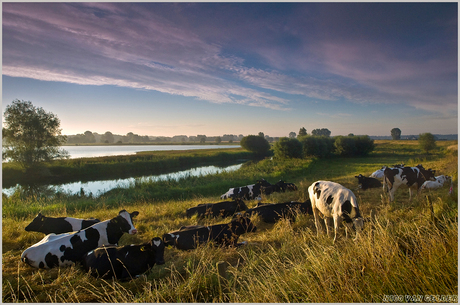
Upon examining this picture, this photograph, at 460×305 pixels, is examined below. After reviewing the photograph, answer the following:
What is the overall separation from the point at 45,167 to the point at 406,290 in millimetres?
33633

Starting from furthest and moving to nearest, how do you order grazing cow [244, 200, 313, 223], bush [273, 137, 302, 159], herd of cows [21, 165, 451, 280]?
bush [273, 137, 302, 159] < grazing cow [244, 200, 313, 223] < herd of cows [21, 165, 451, 280]

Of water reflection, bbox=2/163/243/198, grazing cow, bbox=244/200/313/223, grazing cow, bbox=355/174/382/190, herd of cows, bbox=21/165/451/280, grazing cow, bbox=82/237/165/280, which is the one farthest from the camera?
water reflection, bbox=2/163/243/198

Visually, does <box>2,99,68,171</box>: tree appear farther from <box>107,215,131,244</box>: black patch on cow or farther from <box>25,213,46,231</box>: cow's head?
<box>107,215,131,244</box>: black patch on cow

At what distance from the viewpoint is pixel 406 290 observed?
7.42 ft

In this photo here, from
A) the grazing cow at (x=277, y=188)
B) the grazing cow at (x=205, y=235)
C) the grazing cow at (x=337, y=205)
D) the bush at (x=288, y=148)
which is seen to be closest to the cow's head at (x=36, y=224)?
the grazing cow at (x=205, y=235)

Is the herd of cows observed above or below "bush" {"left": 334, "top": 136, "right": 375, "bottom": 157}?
below

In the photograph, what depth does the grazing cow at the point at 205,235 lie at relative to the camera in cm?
476

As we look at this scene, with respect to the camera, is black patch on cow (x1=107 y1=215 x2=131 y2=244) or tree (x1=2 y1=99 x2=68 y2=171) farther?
tree (x1=2 y1=99 x2=68 y2=171)

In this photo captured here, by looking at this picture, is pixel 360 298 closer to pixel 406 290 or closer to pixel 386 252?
pixel 406 290

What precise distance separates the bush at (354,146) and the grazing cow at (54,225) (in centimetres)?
4501

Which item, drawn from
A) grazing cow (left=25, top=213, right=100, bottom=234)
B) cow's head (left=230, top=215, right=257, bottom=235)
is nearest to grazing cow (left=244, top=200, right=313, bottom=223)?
cow's head (left=230, top=215, right=257, bottom=235)

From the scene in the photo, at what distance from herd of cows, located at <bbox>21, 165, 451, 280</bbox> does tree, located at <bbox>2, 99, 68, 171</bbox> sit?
86.1 feet

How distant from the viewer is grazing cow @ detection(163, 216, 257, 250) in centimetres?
476

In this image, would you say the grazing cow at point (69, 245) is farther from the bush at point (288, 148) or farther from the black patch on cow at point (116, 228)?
the bush at point (288, 148)
